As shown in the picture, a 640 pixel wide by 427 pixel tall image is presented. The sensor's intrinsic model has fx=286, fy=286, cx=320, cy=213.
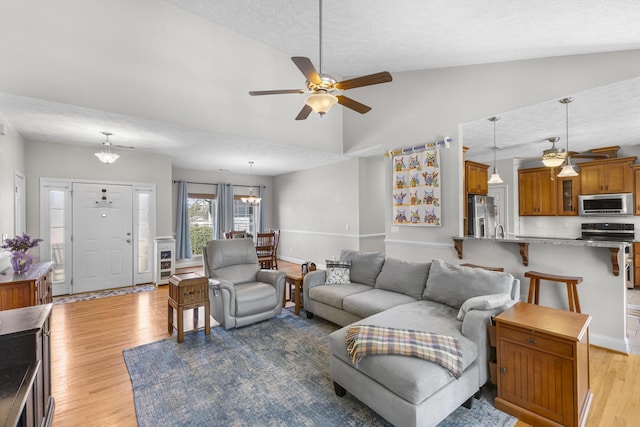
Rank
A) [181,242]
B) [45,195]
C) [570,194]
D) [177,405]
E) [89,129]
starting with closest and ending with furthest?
[177,405], [89,129], [45,195], [570,194], [181,242]

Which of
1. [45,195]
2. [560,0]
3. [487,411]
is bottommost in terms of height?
[487,411]

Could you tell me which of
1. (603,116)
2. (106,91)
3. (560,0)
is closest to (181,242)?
(106,91)

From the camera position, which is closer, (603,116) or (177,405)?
(177,405)

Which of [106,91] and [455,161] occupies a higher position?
[106,91]

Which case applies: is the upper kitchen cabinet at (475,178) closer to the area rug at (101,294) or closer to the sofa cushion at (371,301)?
the sofa cushion at (371,301)

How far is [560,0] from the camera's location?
2.24 metres

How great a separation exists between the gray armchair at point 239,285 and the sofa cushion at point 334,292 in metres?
0.53

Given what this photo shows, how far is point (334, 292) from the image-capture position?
11.4 feet

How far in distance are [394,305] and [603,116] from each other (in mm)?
3985

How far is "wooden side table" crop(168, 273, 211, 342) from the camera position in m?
3.17

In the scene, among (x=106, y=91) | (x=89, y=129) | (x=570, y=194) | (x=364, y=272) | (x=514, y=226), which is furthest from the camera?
(x=514, y=226)


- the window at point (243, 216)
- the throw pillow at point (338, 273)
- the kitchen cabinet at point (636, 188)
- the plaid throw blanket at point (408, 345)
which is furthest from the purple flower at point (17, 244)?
the kitchen cabinet at point (636, 188)

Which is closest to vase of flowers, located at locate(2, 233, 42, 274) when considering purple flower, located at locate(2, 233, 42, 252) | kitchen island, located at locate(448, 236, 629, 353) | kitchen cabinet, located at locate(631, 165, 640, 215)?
purple flower, located at locate(2, 233, 42, 252)

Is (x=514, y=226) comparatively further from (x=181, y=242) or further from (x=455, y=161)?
(x=181, y=242)
